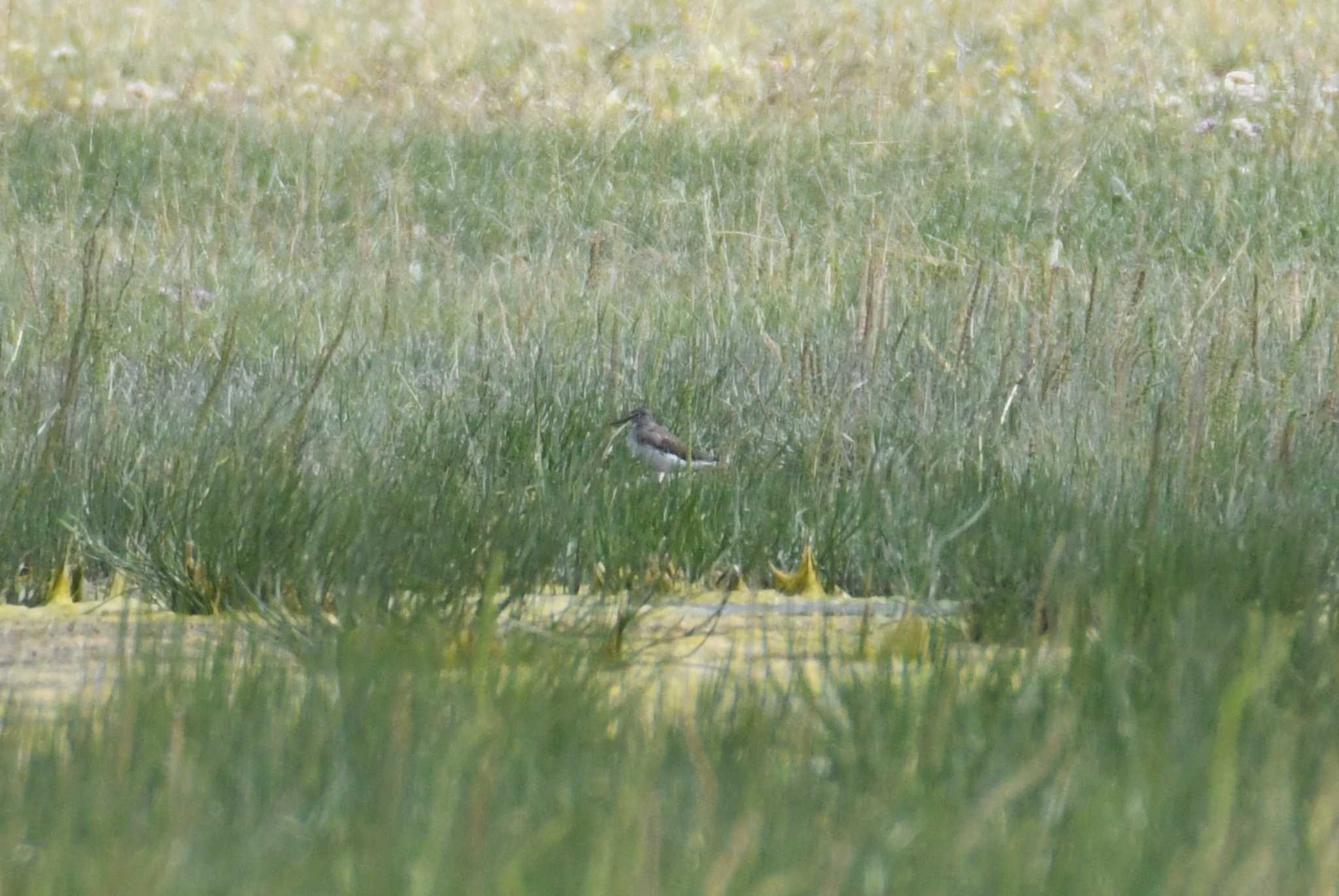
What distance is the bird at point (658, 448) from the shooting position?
433 centimetres

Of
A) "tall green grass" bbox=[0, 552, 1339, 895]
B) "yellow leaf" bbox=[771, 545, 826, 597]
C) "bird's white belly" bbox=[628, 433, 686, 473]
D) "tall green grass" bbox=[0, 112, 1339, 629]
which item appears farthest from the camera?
"bird's white belly" bbox=[628, 433, 686, 473]

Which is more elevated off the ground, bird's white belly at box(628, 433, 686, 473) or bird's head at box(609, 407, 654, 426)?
bird's head at box(609, 407, 654, 426)

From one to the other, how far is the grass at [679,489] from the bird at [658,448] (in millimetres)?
81

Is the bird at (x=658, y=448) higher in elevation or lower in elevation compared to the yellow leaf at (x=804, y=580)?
higher

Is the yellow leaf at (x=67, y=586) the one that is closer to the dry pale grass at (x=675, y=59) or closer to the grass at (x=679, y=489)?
the grass at (x=679, y=489)

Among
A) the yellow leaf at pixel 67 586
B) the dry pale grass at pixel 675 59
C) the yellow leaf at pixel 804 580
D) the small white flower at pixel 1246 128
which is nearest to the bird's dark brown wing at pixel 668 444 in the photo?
the yellow leaf at pixel 804 580

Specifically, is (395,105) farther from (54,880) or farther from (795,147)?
(54,880)

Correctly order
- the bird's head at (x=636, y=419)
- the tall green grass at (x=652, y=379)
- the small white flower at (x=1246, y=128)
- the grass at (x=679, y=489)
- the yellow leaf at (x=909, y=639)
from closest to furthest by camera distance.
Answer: the grass at (x=679, y=489) < the yellow leaf at (x=909, y=639) < the tall green grass at (x=652, y=379) < the bird's head at (x=636, y=419) < the small white flower at (x=1246, y=128)

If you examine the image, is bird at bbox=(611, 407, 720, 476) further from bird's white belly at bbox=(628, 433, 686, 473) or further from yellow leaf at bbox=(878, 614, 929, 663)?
yellow leaf at bbox=(878, 614, 929, 663)

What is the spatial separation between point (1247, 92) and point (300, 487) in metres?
8.88

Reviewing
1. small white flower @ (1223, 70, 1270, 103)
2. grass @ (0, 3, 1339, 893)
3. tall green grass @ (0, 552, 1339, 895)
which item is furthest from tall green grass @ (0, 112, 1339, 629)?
small white flower @ (1223, 70, 1270, 103)

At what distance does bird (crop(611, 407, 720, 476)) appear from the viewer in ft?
14.2

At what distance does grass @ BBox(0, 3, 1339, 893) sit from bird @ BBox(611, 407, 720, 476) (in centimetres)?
8

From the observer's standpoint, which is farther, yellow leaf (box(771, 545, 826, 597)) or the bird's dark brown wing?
the bird's dark brown wing
